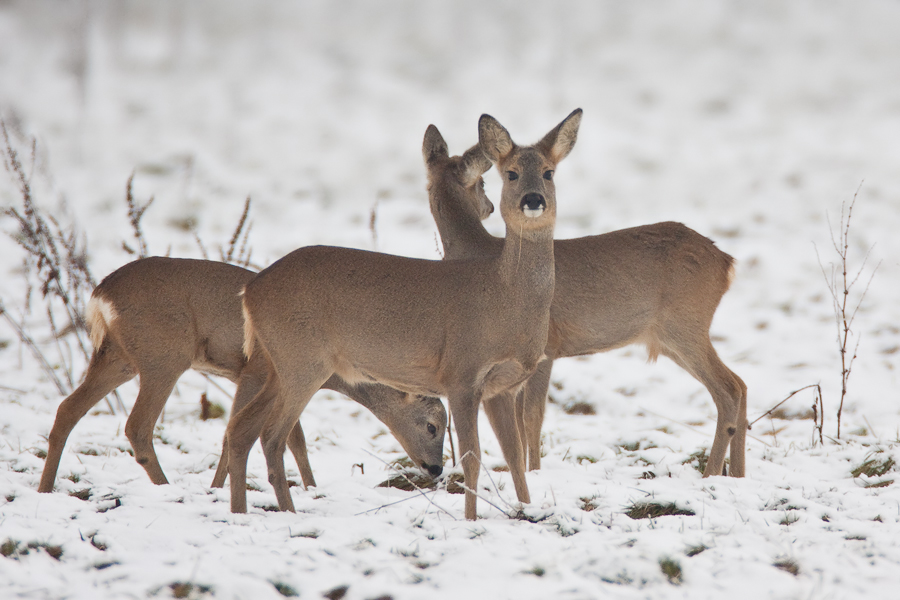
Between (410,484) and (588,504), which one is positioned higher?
(588,504)

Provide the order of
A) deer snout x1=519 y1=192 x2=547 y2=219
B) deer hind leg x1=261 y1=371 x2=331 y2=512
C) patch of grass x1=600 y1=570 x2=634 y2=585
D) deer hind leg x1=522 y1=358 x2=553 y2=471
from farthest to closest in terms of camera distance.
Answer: deer hind leg x1=522 y1=358 x2=553 y2=471 → deer hind leg x1=261 y1=371 x2=331 y2=512 → deer snout x1=519 y1=192 x2=547 y2=219 → patch of grass x1=600 y1=570 x2=634 y2=585

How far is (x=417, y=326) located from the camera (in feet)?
16.1

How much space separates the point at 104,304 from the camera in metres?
5.80

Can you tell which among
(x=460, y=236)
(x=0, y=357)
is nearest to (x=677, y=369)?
(x=460, y=236)

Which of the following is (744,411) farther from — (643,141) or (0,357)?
(643,141)

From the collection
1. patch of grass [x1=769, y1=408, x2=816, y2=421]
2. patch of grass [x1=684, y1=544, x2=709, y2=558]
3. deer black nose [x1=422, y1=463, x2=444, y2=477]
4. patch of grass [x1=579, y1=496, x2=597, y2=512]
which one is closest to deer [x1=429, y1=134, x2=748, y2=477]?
deer black nose [x1=422, y1=463, x2=444, y2=477]

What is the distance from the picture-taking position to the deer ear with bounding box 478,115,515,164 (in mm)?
5086

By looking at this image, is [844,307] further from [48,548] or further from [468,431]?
[48,548]

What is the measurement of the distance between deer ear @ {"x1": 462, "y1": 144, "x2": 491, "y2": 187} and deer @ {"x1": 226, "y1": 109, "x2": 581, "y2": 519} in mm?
1357

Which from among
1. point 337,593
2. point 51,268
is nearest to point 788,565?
point 337,593

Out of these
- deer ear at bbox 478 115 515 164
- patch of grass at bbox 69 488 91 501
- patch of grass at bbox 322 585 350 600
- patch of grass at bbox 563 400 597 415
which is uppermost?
deer ear at bbox 478 115 515 164

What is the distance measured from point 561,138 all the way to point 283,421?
238cm

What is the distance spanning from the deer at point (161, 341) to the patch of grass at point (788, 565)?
2854 mm

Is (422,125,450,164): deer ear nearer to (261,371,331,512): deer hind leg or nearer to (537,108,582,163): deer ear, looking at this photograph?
(537,108,582,163): deer ear
